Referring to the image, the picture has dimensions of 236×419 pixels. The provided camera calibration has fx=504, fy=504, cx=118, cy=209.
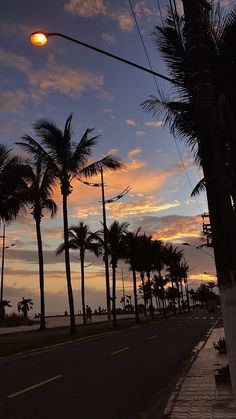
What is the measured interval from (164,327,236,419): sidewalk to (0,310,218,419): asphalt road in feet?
1.19

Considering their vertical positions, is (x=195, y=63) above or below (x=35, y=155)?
below

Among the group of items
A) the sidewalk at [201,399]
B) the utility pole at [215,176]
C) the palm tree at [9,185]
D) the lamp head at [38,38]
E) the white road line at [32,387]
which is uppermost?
the palm tree at [9,185]

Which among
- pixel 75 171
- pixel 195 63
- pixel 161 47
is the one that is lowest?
pixel 195 63

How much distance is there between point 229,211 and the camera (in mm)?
6289

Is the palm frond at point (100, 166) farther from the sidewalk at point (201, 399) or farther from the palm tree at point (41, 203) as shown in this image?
the sidewalk at point (201, 399)

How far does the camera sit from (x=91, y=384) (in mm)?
11227

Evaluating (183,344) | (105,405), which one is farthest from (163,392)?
(183,344)

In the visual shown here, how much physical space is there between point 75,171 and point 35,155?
8.92 feet

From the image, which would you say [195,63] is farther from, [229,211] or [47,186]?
[47,186]

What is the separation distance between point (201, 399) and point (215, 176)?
4176mm

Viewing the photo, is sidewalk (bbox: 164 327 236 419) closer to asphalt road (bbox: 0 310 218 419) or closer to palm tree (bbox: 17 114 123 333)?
asphalt road (bbox: 0 310 218 419)

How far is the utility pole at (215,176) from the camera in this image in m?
6.06

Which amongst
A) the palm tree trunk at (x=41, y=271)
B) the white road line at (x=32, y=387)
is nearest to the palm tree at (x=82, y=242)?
the palm tree trunk at (x=41, y=271)

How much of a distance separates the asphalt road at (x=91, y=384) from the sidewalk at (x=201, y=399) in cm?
36
